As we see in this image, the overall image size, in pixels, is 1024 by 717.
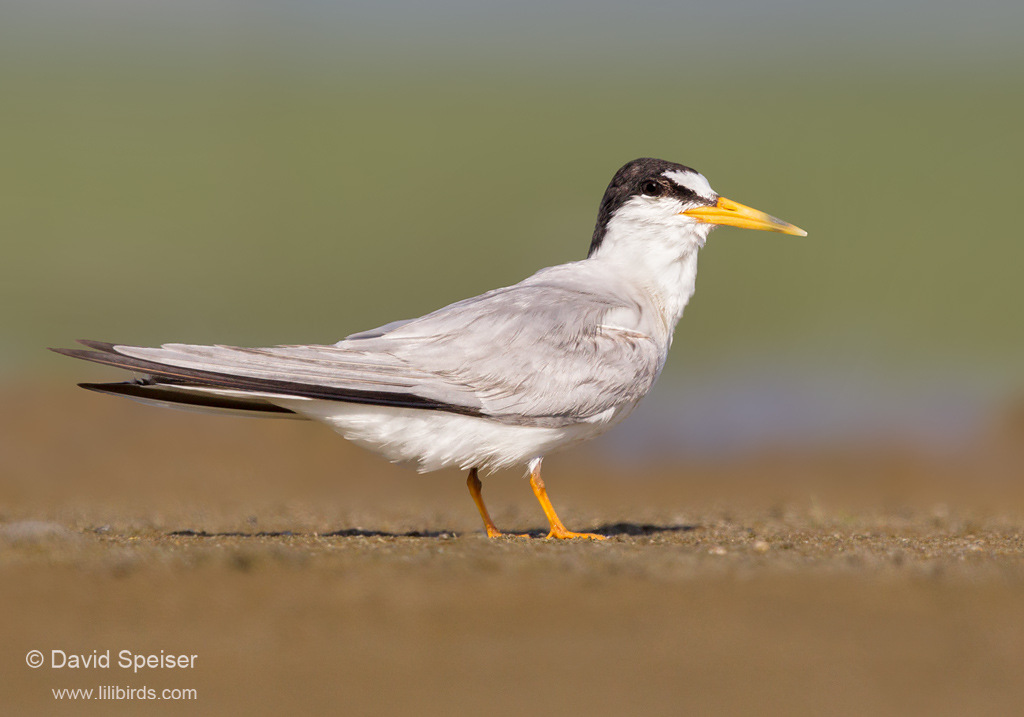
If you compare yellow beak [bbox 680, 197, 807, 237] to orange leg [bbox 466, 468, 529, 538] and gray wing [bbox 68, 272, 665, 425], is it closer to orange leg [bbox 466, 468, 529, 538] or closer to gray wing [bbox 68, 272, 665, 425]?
gray wing [bbox 68, 272, 665, 425]

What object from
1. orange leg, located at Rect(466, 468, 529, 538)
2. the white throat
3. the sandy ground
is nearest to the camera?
the sandy ground

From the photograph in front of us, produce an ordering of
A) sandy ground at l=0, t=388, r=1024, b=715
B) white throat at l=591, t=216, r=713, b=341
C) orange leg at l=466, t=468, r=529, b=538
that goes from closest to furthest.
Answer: sandy ground at l=0, t=388, r=1024, b=715, orange leg at l=466, t=468, r=529, b=538, white throat at l=591, t=216, r=713, b=341

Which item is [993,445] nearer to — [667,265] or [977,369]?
[977,369]

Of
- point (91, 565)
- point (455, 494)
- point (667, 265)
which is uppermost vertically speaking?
point (667, 265)

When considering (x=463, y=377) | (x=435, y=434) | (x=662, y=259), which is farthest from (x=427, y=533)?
(x=662, y=259)

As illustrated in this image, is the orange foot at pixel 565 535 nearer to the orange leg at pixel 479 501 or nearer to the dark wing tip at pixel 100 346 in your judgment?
the orange leg at pixel 479 501

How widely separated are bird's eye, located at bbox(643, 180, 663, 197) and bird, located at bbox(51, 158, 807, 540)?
1.97 feet

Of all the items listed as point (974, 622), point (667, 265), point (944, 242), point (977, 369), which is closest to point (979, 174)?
point (944, 242)

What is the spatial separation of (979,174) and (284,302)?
16.4 meters

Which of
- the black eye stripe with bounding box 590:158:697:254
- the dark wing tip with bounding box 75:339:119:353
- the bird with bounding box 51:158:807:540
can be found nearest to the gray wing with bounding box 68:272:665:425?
the bird with bounding box 51:158:807:540

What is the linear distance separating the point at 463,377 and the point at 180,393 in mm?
1297

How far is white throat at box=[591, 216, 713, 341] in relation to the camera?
21.5 ft

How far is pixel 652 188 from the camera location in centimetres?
663

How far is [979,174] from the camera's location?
85.1 feet
